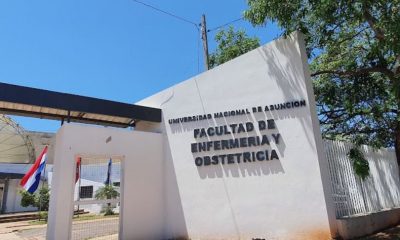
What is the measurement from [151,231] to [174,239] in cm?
70

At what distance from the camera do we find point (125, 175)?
9555mm

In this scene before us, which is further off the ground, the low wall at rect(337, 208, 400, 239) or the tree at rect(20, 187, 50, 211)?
the tree at rect(20, 187, 50, 211)

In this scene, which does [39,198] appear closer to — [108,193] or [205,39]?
[108,193]

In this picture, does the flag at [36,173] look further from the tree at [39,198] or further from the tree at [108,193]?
the tree at [39,198]

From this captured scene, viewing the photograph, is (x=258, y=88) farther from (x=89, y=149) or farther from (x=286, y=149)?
(x=89, y=149)

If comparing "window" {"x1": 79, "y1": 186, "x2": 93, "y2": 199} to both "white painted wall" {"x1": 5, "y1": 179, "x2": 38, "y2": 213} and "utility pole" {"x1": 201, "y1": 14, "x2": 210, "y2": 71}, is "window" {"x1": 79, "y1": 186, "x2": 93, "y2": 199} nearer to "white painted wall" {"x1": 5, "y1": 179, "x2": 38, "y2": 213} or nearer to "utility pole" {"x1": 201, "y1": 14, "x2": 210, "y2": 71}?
"utility pole" {"x1": 201, "y1": 14, "x2": 210, "y2": 71}

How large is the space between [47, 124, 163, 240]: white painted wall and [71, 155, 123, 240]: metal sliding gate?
272mm

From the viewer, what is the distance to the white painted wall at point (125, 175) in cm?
852

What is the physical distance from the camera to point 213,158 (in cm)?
934

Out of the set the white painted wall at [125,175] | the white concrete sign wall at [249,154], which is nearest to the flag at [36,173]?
the white painted wall at [125,175]

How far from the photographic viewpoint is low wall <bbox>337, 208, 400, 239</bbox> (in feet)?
25.8

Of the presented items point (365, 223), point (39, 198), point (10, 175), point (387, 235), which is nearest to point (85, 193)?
point (365, 223)

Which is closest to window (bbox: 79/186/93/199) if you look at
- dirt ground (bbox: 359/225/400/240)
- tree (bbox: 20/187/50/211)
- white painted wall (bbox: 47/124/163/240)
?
white painted wall (bbox: 47/124/163/240)

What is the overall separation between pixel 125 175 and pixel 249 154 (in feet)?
11.3
